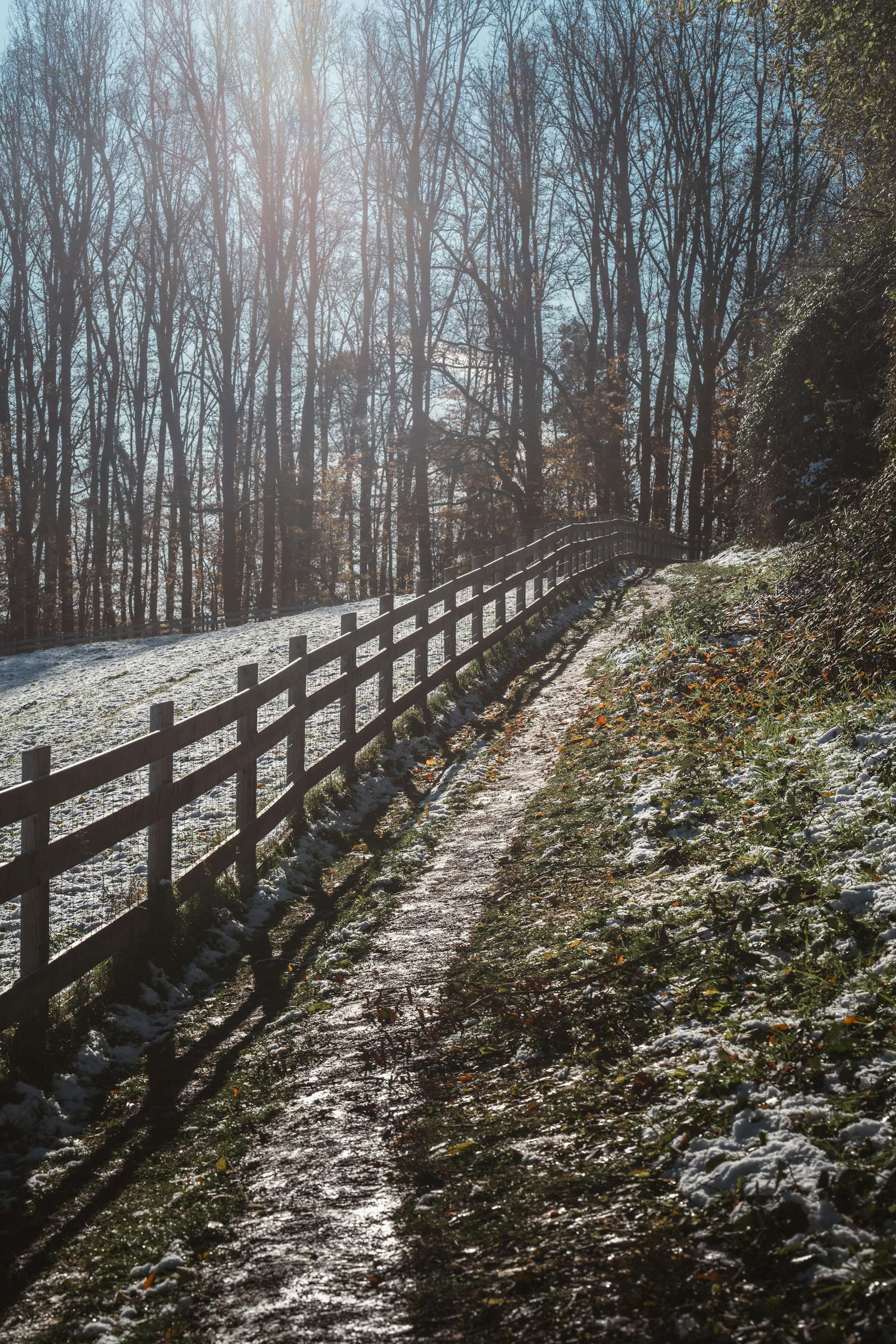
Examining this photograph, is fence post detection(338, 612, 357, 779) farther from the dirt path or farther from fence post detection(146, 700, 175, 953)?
fence post detection(146, 700, 175, 953)

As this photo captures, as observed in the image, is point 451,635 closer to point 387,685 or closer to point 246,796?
point 387,685

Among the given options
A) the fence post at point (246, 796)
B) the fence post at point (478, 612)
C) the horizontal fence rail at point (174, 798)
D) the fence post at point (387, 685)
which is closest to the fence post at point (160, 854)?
the horizontal fence rail at point (174, 798)

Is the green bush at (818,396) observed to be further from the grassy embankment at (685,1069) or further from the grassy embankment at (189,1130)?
the grassy embankment at (189,1130)

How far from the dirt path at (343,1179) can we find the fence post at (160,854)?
114cm

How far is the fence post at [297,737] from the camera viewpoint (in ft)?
26.6

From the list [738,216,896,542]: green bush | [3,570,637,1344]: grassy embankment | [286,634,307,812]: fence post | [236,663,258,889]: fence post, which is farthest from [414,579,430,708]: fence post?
[738,216,896,542]: green bush

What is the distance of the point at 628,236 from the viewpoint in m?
32.0

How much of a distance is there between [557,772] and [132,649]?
1581 centimetres

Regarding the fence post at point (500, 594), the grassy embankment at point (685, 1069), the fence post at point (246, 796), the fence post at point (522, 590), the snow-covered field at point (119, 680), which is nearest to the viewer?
the grassy embankment at point (685, 1069)

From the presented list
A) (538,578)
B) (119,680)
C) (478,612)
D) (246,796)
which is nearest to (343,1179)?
(246,796)

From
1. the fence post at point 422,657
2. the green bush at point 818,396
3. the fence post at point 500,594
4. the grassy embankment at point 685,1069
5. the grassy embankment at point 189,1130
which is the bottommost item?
the grassy embankment at point 189,1130

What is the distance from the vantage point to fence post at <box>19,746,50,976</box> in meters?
4.68

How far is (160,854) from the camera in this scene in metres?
6.03

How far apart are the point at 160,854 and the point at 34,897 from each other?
4.40 feet
